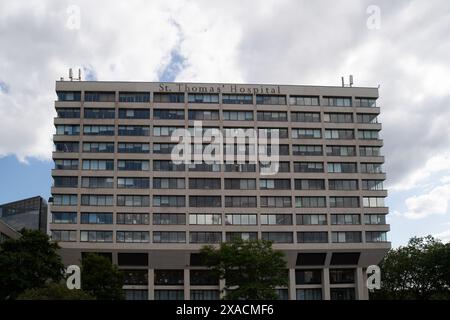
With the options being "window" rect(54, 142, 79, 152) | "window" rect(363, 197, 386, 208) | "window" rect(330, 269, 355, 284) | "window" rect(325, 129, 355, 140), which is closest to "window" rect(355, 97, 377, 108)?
"window" rect(325, 129, 355, 140)

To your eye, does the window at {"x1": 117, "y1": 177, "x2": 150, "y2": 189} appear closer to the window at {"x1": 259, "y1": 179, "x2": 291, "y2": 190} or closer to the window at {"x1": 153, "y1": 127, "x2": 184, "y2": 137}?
the window at {"x1": 153, "y1": 127, "x2": 184, "y2": 137}

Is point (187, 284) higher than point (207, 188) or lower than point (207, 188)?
lower

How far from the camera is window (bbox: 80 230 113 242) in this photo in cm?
9788

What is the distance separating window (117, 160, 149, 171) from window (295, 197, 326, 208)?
27499 mm

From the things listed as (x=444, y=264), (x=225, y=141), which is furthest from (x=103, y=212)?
(x=444, y=264)

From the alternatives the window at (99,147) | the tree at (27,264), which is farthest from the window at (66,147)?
the tree at (27,264)

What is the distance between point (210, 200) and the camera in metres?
102

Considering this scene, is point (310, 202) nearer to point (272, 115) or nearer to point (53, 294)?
point (272, 115)

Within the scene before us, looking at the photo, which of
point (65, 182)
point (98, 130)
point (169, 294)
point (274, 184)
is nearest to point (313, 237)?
point (274, 184)

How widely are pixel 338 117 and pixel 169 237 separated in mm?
38030

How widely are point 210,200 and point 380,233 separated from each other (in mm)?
31116

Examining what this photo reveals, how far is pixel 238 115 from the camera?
4139 inches
